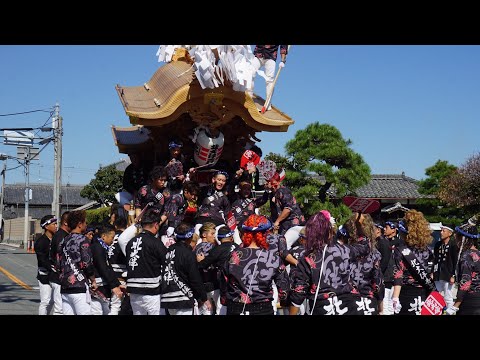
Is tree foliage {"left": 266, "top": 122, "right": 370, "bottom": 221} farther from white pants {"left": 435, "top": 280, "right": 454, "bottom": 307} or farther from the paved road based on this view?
white pants {"left": 435, "top": 280, "right": 454, "bottom": 307}

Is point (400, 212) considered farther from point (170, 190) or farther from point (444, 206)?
point (170, 190)

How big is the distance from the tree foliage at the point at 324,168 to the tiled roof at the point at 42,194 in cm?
3816

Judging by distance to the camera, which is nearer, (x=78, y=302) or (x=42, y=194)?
(x=78, y=302)

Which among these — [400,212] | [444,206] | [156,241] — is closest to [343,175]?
[444,206]

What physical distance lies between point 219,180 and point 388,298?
2802 millimetres

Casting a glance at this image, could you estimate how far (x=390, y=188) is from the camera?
31359 millimetres

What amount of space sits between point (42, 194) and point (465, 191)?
49.8 meters

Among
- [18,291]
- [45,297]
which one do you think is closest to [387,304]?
[45,297]

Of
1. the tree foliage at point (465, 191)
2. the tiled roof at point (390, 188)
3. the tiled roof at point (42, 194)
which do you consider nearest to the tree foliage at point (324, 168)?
the tree foliage at point (465, 191)

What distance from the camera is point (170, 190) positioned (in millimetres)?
9305

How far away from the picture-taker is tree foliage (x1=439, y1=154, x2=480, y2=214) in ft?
62.6

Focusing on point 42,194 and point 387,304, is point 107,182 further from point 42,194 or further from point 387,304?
point 42,194
